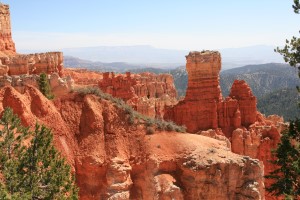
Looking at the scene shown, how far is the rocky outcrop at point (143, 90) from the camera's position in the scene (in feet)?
145

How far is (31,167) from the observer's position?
1695 cm

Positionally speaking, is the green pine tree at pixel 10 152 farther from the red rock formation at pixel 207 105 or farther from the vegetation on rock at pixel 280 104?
the vegetation on rock at pixel 280 104

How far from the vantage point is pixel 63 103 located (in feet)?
78.6

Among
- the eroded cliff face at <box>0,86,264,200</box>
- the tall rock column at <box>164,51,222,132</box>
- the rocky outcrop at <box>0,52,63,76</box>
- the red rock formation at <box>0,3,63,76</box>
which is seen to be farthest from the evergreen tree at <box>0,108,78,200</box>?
the tall rock column at <box>164,51,222,132</box>

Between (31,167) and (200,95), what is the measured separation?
96.1 ft

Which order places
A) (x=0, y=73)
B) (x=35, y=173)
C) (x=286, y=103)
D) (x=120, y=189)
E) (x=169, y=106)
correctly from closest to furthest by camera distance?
(x=35, y=173)
(x=120, y=189)
(x=0, y=73)
(x=169, y=106)
(x=286, y=103)

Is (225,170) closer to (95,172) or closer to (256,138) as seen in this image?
(95,172)

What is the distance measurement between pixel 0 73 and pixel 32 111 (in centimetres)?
714

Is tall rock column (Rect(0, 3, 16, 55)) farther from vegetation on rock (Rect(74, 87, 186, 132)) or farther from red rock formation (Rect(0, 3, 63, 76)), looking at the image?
vegetation on rock (Rect(74, 87, 186, 132))

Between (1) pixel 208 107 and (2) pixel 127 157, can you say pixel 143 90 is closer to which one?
(1) pixel 208 107

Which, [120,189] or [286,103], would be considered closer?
[120,189]

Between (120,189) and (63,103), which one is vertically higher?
(63,103)

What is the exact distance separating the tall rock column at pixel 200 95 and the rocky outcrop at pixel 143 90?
7.17ft

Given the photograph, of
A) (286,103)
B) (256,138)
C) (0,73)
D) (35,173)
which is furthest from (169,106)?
(286,103)
